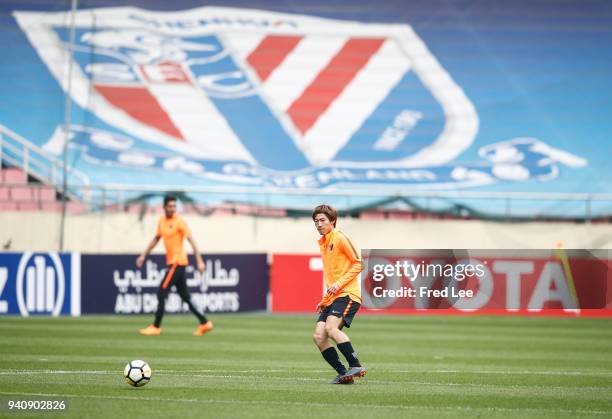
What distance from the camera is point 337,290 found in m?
10.4

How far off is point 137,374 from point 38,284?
38.4ft

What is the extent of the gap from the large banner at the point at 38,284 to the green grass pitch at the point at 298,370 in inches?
29.7

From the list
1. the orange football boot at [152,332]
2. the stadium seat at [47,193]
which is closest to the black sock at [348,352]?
the orange football boot at [152,332]

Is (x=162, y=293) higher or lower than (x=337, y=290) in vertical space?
higher

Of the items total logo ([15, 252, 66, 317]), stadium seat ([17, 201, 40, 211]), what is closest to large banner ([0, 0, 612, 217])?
stadium seat ([17, 201, 40, 211])

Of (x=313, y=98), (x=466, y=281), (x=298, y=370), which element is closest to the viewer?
(x=298, y=370)

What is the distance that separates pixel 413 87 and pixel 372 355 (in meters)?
17.2

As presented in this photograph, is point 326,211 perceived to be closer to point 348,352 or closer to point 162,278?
point 348,352

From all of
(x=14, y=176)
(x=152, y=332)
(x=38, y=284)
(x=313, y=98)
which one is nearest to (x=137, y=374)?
(x=152, y=332)

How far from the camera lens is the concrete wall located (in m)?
25.1

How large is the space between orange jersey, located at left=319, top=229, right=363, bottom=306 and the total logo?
1157 centimetres

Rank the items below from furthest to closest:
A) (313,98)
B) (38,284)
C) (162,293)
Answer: (313,98), (38,284), (162,293)

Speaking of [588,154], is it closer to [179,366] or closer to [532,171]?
[532,171]
